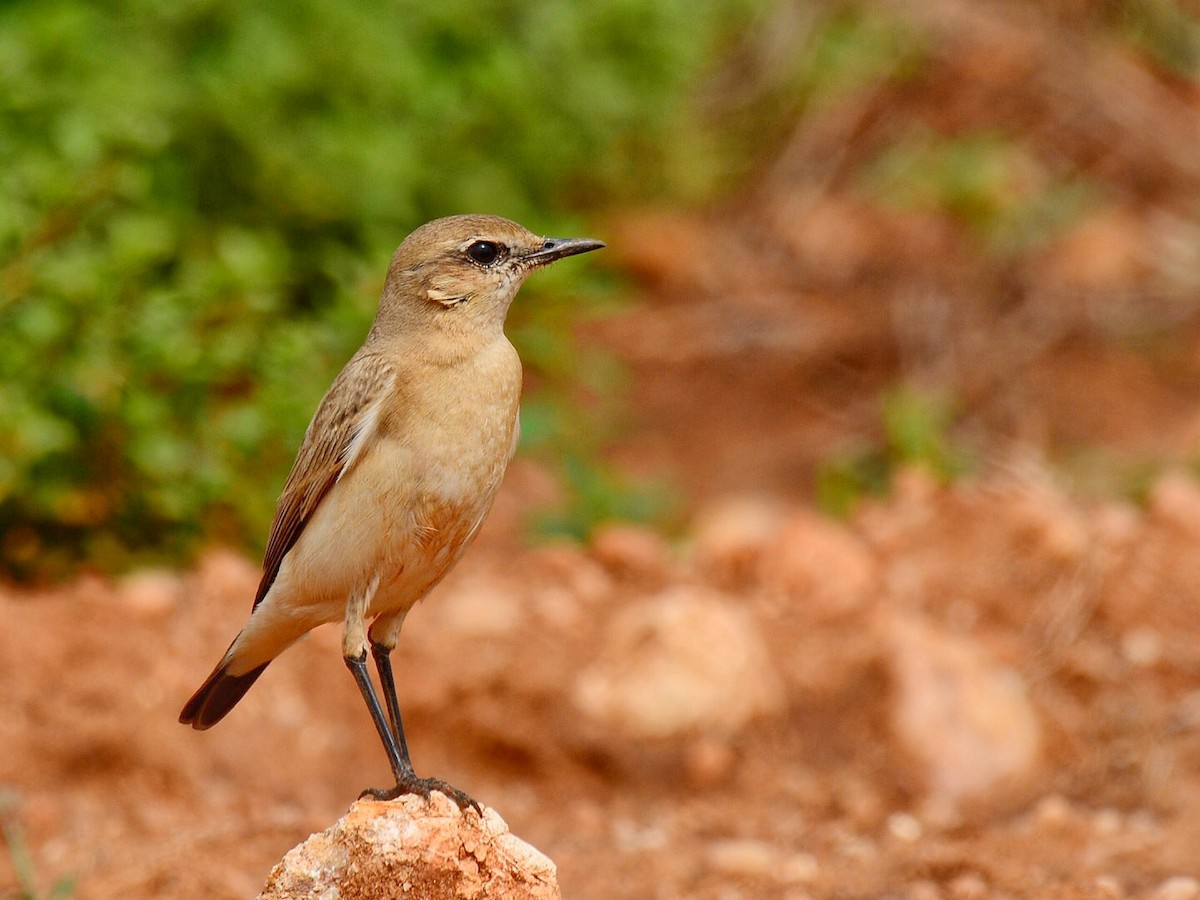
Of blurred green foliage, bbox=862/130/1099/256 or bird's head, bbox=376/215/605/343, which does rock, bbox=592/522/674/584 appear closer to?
bird's head, bbox=376/215/605/343

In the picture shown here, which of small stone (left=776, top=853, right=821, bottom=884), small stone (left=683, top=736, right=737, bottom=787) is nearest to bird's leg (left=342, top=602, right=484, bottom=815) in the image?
small stone (left=776, top=853, right=821, bottom=884)

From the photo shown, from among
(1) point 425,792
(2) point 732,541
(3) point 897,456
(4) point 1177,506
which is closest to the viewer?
(1) point 425,792

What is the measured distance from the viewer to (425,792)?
15.5 ft

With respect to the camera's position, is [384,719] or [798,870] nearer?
[384,719]

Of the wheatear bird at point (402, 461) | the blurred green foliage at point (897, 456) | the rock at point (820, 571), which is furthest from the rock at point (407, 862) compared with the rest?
the blurred green foliage at point (897, 456)

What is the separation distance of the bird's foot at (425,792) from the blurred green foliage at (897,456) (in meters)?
4.21

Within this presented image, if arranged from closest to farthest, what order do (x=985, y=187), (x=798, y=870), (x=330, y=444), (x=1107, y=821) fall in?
(x=330, y=444) < (x=798, y=870) < (x=1107, y=821) < (x=985, y=187)

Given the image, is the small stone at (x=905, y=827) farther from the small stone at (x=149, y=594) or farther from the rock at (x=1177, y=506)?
the small stone at (x=149, y=594)

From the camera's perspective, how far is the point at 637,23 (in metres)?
9.78

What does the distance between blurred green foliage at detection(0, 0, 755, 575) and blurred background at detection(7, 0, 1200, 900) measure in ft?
0.07

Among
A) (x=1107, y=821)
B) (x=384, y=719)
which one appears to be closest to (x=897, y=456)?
(x=1107, y=821)

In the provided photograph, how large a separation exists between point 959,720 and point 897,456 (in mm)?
2835

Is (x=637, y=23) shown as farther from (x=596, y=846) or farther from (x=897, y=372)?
(x=596, y=846)

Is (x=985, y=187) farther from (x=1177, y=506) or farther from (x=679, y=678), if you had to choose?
(x=679, y=678)
